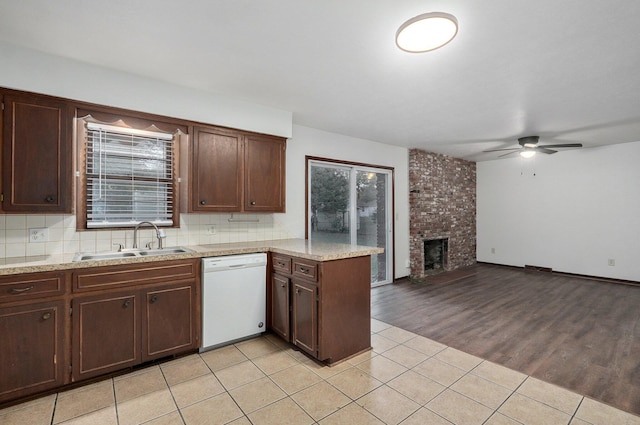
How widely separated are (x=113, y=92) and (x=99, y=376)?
7.77 ft

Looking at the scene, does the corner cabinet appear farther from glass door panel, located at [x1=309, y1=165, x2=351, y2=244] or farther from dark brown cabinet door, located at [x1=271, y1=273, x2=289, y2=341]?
glass door panel, located at [x1=309, y1=165, x2=351, y2=244]

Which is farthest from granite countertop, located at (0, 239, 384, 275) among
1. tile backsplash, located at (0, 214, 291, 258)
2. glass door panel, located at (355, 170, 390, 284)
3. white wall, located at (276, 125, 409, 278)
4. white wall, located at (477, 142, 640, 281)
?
white wall, located at (477, 142, 640, 281)

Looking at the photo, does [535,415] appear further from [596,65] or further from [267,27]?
[267,27]

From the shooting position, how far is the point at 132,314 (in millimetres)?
2428

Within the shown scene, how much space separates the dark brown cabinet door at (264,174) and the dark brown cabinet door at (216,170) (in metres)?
0.11

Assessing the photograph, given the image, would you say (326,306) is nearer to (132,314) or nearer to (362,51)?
(132,314)

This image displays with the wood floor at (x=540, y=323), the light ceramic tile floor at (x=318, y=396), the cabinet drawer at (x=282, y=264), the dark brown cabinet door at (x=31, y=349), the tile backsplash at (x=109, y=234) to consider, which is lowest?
the light ceramic tile floor at (x=318, y=396)

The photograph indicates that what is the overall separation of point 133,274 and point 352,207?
332 cm

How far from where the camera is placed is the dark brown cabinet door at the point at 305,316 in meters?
2.59

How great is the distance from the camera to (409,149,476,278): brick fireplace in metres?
5.91

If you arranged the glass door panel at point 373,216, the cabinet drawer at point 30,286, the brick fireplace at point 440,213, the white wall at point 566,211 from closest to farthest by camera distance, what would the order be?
the cabinet drawer at point 30,286 → the glass door panel at point 373,216 → the white wall at point 566,211 → the brick fireplace at point 440,213

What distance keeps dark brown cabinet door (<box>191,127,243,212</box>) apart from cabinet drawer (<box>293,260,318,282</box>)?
1011mm

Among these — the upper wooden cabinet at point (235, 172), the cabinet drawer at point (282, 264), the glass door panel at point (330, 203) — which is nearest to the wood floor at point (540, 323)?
the glass door panel at point (330, 203)

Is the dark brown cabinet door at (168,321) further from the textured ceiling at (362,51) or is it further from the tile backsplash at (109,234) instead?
the textured ceiling at (362,51)
